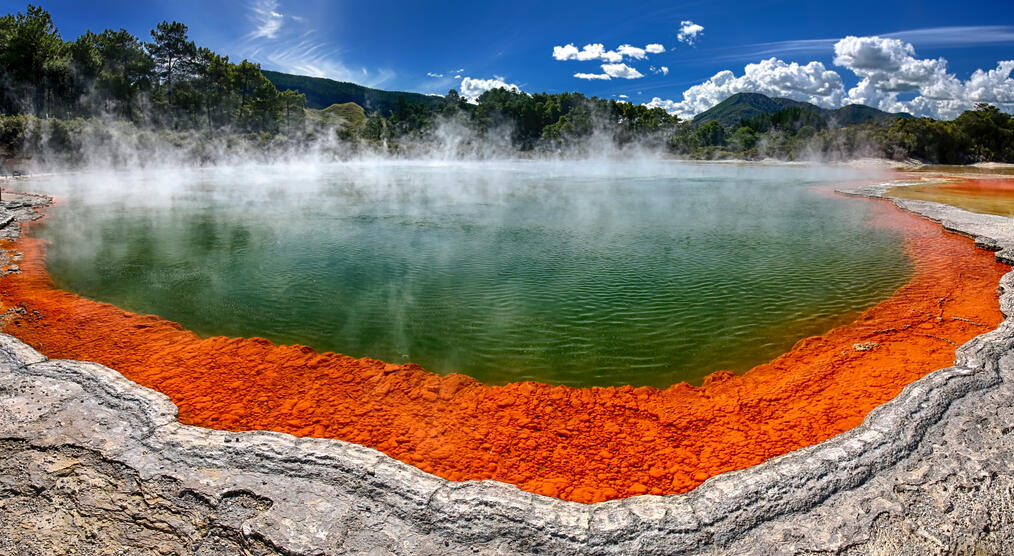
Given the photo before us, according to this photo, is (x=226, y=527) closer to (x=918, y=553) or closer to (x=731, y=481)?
(x=731, y=481)

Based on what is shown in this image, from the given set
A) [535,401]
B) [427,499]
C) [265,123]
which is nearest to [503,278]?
[535,401]

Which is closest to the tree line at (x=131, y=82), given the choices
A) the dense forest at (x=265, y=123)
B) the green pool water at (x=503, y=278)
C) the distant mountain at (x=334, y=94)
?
the dense forest at (x=265, y=123)

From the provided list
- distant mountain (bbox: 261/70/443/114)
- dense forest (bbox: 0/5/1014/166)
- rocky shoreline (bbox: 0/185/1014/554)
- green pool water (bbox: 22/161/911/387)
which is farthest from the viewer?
distant mountain (bbox: 261/70/443/114)

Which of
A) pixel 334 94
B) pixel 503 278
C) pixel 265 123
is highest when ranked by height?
pixel 334 94

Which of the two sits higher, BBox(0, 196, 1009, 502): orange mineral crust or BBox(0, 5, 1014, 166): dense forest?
BBox(0, 5, 1014, 166): dense forest

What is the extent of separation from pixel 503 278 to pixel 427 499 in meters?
5.84

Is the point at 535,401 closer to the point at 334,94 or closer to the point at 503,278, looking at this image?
the point at 503,278

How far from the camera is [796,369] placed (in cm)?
602

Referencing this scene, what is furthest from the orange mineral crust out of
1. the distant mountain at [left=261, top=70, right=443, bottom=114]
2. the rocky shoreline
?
the distant mountain at [left=261, top=70, right=443, bottom=114]

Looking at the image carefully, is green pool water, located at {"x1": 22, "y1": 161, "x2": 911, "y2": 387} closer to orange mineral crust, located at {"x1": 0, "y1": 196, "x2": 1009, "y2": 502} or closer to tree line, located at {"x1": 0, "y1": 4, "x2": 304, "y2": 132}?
orange mineral crust, located at {"x1": 0, "y1": 196, "x2": 1009, "y2": 502}

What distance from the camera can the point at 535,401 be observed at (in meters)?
5.37

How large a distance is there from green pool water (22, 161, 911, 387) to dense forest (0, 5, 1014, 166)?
79.3ft

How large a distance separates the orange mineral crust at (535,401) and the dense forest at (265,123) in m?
35.5

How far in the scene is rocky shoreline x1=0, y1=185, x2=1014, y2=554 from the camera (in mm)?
3195
